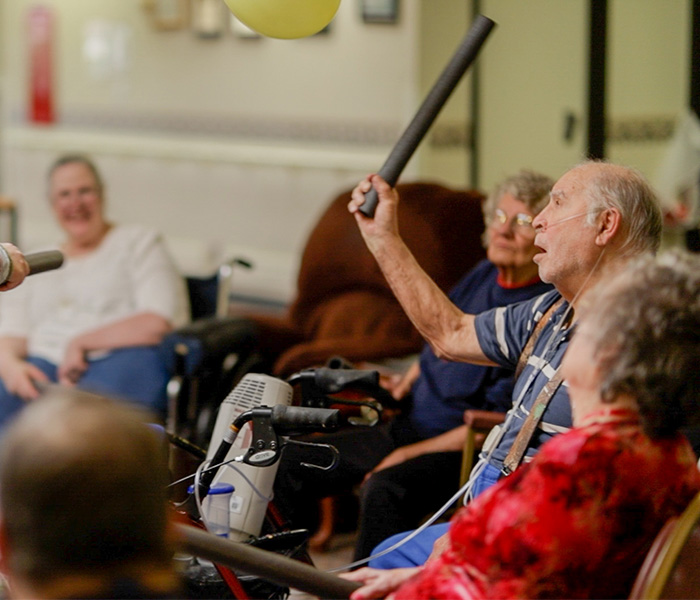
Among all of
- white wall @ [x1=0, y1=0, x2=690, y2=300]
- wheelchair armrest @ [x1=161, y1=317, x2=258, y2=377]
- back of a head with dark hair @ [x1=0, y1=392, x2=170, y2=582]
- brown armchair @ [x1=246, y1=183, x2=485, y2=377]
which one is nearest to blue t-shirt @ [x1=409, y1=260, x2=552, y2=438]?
brown armchair @ [x1=246, y1=183, x2=485, y2=377]

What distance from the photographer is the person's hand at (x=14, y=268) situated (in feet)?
6.23

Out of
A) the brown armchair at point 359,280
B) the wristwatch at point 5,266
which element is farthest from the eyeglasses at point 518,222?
the wristwatch at point 5,266

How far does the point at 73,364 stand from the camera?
3266mm

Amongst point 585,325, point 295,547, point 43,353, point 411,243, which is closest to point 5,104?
point 43,353

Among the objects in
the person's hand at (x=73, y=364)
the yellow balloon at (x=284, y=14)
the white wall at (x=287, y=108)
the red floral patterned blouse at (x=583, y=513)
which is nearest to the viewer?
the red floral patterned blouse at (x=583, y=513)

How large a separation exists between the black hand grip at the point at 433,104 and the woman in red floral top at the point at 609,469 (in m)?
0.81

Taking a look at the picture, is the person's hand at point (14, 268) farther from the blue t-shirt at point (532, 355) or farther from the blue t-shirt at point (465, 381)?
the blue t-shirt at point (465, 381)

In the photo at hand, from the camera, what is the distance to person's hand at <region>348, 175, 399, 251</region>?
6.70 feet

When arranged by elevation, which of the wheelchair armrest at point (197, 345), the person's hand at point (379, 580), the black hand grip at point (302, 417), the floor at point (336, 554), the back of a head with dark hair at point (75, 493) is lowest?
the floor at point (336, 554)

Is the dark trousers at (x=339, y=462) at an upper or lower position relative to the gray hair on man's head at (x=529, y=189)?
lower

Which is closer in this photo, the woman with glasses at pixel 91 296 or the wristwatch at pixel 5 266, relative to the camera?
the wristwatch at pixel 5 266

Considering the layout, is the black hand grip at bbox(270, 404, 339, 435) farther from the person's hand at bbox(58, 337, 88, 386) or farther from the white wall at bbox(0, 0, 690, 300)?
the white wall at bbox(0, 0, 690, 300)

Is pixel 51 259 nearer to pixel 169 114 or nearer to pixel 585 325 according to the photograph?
pixel 585 325

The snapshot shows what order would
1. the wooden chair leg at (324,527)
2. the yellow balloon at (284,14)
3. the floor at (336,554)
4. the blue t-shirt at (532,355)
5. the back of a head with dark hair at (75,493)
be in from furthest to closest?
Result: 1. the wooden chair leg at (324,527)
2. the floor at (336,554)
3. the yellow balloon at (284,14)
4. the blue t-shirt at (532,355)
5. the back of a head with dark hair at (75,493)
